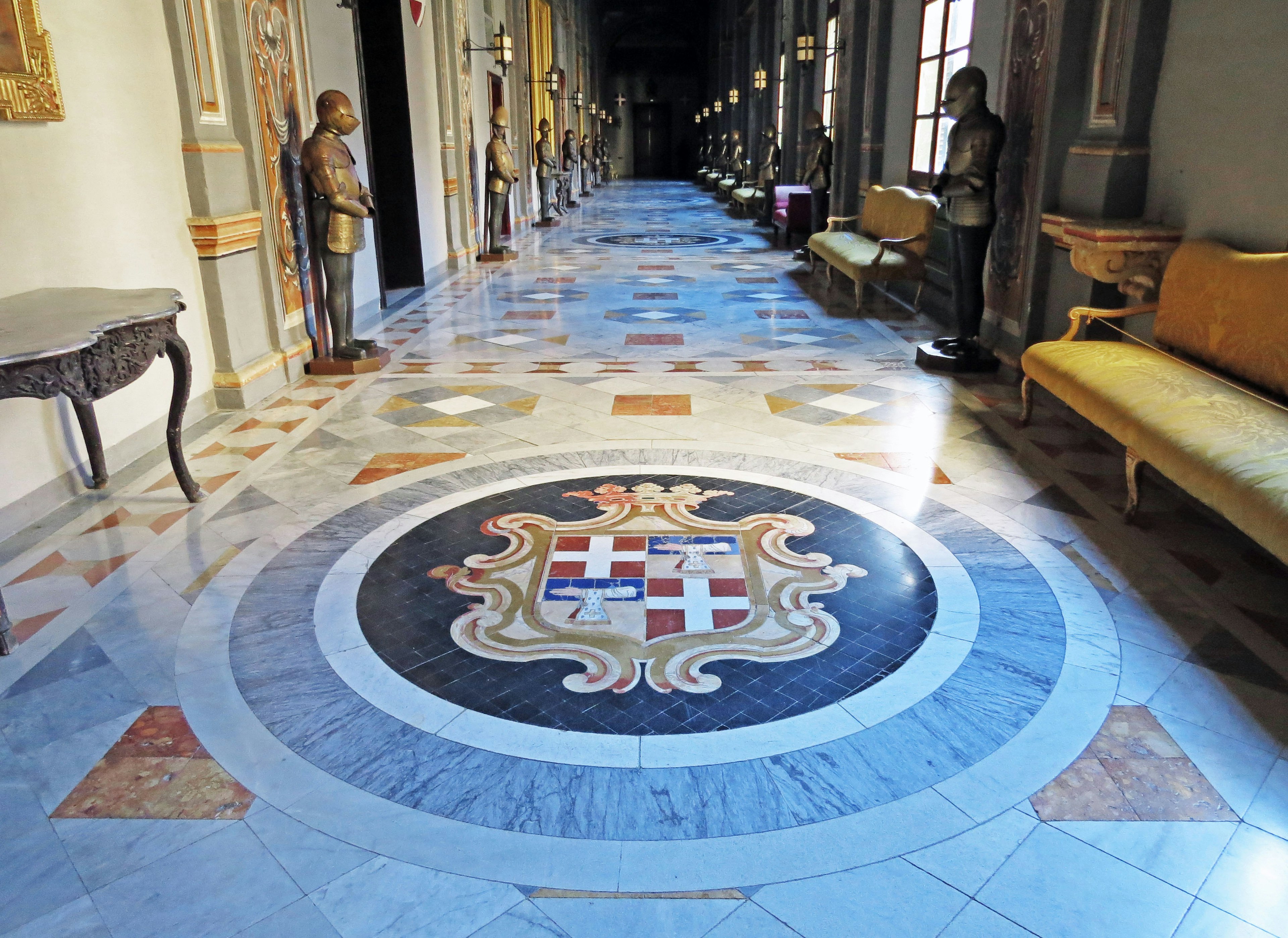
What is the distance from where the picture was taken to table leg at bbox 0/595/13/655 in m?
2.55

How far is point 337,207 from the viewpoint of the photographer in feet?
17.4

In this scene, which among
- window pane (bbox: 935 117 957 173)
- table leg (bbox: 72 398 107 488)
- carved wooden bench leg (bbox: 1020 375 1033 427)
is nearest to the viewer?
table leg (bbox: 72 398 107 488)

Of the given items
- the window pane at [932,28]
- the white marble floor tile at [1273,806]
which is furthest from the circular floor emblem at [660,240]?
the white marble floor tile at [1273,806]

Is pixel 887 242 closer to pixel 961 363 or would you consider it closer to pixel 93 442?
pixel 961 363

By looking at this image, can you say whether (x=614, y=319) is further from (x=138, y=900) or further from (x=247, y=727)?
(x=138, y=900)

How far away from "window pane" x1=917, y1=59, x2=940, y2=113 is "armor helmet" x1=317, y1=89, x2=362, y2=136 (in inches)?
204

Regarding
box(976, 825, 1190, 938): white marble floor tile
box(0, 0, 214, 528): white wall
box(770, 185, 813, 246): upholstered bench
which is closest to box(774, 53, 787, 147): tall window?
box(770, 185, 813, 246): upholstered bench

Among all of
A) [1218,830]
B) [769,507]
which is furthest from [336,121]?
[1218,830]

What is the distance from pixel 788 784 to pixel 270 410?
3937 mm

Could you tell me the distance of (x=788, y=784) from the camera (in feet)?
6.56

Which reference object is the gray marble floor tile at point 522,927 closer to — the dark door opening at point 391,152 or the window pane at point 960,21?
the dark door opening at point 391,152

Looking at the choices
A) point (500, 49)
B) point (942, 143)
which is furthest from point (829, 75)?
point (942, 143)

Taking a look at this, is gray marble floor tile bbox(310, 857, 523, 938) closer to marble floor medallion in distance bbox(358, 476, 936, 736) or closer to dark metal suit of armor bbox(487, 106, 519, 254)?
marble floor medallion in distance bbox(358, 476, 936, 736)

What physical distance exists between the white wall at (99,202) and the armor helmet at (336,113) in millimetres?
889
